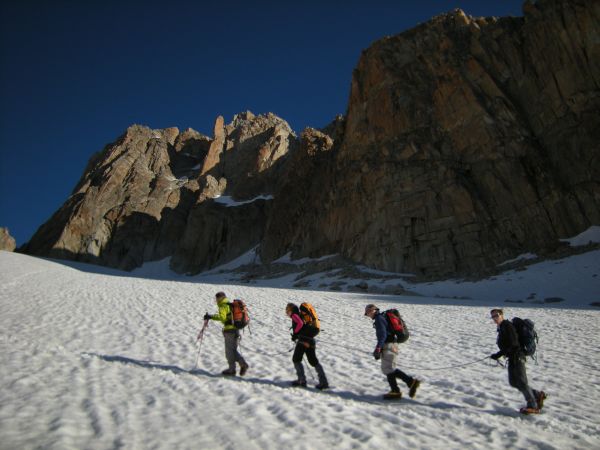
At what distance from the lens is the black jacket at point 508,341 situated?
6082 millimetres

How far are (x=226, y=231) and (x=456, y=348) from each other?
237 ft

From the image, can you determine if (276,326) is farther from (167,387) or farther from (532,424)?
(532,424)

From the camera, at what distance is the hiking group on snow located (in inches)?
239

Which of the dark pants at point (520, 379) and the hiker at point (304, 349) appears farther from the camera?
the hiker at point (304, 349)

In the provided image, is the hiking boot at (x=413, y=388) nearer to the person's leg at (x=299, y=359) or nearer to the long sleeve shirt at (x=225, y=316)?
the person's leg at (x=299, y=359)

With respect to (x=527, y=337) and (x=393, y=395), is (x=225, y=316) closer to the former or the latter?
(x=393, y=395)

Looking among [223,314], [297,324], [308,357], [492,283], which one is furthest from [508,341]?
[492,283]

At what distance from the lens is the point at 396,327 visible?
6.71 m

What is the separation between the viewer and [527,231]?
33.7 m

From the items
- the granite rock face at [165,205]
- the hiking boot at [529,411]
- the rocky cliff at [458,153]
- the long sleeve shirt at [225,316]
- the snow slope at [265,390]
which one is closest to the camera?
the snow slope at [265,390]

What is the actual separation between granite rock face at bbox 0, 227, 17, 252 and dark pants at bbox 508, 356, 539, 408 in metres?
104

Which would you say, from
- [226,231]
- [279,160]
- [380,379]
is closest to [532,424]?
[380,379]

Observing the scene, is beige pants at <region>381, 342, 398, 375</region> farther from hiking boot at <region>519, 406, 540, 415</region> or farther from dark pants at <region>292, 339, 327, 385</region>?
hiking boot at <region>519, 406, 540, 415</region>

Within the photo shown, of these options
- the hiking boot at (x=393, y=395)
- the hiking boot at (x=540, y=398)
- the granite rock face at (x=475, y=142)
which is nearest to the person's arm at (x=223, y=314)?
the hiking boot at (x=393, y=395)
